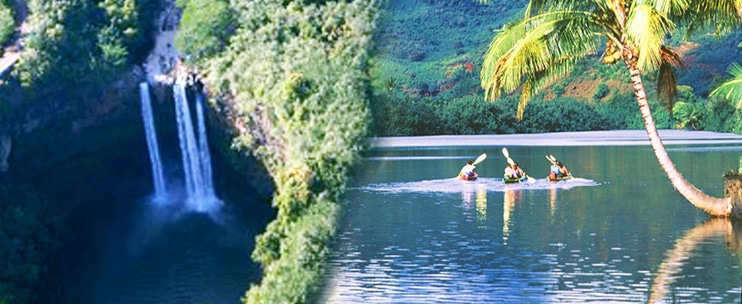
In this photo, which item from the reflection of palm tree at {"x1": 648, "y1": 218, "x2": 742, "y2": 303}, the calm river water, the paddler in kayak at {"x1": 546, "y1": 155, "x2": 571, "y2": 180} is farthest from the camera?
the paddler in kayak at {"x1": 546, "y1": 155, "x2": 571, "y2": 180}

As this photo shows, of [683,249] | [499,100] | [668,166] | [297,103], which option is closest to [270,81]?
[297,103]

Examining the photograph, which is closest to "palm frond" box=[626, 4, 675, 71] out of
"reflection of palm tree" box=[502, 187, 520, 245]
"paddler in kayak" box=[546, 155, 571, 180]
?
"reflection of palm tree" box=[502, 187, 520, 245]

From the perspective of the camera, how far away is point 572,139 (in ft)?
149

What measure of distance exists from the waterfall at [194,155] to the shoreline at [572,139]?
1294 inches

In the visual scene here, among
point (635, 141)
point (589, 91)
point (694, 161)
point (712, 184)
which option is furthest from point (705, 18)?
point (589, 91)

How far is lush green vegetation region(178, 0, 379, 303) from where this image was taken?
5.68 meters

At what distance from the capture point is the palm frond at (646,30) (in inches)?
503

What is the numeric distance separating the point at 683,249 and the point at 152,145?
7749mm

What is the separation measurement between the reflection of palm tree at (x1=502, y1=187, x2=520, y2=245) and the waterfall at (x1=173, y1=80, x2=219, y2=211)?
801cm

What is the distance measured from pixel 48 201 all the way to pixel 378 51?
148 cm

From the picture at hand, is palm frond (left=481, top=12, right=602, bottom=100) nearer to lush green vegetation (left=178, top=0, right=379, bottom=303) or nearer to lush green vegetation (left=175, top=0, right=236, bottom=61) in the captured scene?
lush green vegetation (left=178, top=0, right=379, bottom=303)

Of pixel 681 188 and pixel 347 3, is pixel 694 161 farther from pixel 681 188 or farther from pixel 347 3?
pixel 347 3

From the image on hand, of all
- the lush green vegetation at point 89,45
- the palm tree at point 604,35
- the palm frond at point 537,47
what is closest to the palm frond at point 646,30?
the palm tree at point 604,35

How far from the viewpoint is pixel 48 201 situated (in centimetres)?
589
